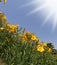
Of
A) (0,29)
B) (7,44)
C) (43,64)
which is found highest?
(0,29)

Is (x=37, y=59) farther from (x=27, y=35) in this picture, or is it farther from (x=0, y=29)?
(x=0, y=29)

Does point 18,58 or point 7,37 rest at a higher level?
point 7,37

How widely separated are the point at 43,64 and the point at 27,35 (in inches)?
59.4

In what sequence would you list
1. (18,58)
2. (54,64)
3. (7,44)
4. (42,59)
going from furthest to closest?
(54,64)
(42,59)
(7,44)
(18,58)

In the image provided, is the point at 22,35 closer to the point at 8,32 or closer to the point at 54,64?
the point at 8,32

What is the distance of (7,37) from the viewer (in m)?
12.0

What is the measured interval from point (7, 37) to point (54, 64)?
2808 millimetres

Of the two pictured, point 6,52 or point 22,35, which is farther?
point 22,35

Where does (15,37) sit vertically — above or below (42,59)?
above

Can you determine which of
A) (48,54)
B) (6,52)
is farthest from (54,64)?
(6,52)

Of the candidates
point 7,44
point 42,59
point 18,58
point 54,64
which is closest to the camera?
point 18,58

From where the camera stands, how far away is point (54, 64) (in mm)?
13250

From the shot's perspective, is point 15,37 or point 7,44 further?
point 15,37

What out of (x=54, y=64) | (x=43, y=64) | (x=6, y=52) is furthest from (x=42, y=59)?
(x=6, y=52)
